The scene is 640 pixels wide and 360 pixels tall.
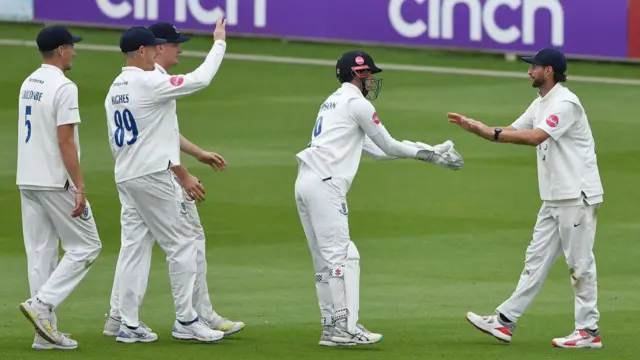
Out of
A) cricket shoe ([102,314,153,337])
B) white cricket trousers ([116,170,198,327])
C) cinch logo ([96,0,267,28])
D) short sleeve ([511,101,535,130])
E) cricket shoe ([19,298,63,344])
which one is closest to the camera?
cricket shoe ([19,298,63,344])

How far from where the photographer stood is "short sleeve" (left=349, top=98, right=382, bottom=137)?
10477 millimetres

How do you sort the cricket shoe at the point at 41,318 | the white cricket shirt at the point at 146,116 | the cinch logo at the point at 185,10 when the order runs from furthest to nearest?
the cinch logo at the point at 185,10 → the white cricket shirt at the point at 146,116 → the cricket shoe at the point at 41,318

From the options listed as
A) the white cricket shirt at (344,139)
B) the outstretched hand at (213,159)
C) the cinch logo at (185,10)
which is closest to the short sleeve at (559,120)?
the white cricket shirt at (344,139)

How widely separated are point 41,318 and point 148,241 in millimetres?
971

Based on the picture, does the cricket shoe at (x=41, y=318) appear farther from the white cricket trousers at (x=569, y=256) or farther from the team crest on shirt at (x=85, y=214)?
the white cricket trousers at (x=569, y=256)

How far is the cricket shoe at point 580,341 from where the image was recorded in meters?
10.5

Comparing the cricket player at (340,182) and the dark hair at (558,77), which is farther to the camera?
the dark hair at (558,77)

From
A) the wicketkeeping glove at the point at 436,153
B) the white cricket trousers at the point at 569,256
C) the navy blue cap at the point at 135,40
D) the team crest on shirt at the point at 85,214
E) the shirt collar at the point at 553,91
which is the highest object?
the navy blue cap at the point at 135,40

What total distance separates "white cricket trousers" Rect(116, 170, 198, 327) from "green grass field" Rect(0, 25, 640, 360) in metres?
0.33

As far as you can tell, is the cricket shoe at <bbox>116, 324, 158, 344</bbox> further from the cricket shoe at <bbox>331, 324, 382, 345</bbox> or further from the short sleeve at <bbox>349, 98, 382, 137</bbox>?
the short sleeve at <bbox>349, 98, 382, 137</bbox>

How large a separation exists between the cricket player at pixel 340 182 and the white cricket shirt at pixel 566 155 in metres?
0.71

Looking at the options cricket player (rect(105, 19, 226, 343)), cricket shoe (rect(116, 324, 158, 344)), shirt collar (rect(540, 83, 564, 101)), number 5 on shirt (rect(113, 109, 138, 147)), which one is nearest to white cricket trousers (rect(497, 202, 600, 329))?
shirt collar (rect(540, 83, 564, 101))

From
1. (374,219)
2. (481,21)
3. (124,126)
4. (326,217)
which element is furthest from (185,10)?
(326,217)

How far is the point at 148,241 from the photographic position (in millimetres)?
10609
